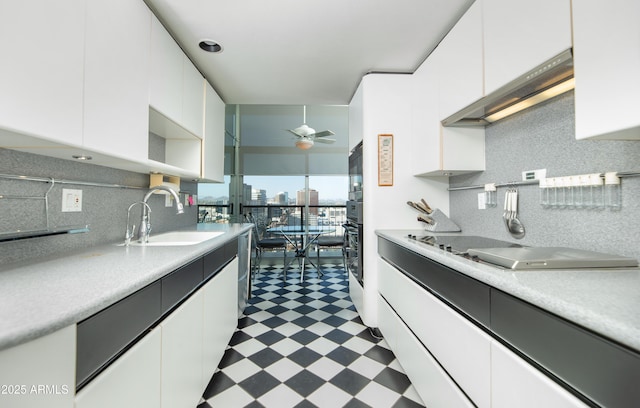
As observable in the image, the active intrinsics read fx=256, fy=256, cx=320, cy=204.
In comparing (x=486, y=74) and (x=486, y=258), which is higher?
(x=486, y=74)

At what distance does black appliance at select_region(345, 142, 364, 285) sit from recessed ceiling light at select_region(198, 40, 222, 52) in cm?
140

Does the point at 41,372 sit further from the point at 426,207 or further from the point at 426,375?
the point at 426,207

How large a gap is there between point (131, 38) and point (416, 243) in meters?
1.85

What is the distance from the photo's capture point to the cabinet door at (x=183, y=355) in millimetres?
980

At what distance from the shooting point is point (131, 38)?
49.9 inches

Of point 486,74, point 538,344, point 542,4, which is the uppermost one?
point 542,4

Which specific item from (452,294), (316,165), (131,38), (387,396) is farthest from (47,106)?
(316,165)

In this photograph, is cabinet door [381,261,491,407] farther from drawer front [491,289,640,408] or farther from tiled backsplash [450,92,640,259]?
tiled backsplash [450,92,640,259]

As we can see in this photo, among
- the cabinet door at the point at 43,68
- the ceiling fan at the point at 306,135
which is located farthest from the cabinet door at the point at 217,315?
the ceiling fan at the point at 306,135

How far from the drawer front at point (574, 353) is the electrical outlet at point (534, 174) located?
2.84 feet

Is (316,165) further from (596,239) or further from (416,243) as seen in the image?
(596,239)

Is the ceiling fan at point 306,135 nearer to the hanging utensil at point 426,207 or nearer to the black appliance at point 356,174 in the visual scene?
the black appliance at point 356,174

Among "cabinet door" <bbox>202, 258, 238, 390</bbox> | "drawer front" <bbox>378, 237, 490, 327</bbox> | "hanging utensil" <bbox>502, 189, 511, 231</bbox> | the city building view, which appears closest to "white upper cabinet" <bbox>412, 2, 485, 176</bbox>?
"hanging utensil" <bbox>502, 189, 511, 231</bbox>

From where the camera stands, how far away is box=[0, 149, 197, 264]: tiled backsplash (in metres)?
0.98
